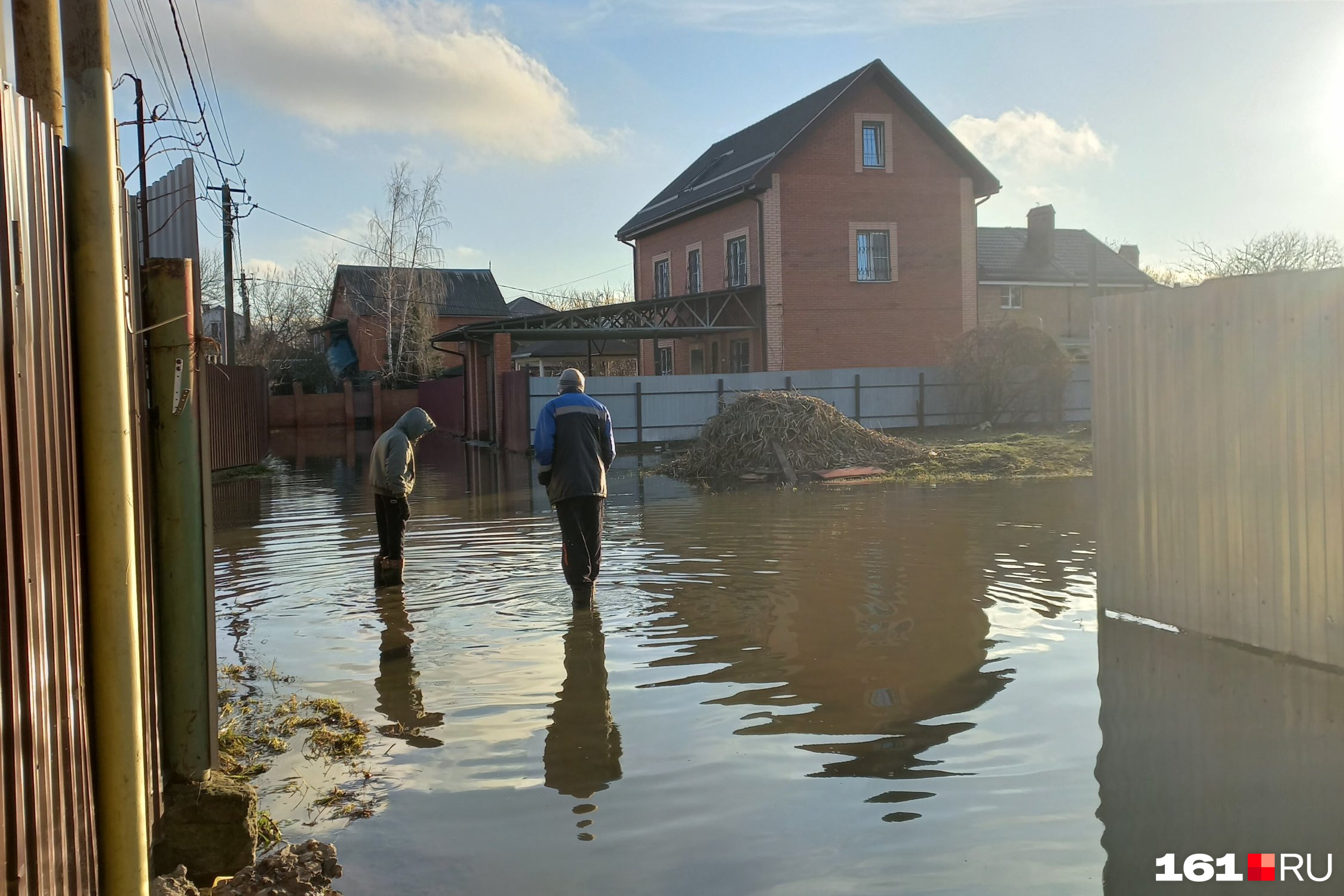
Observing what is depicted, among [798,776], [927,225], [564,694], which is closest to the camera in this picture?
[798,776]

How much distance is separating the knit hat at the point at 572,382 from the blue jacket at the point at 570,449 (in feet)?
0.51

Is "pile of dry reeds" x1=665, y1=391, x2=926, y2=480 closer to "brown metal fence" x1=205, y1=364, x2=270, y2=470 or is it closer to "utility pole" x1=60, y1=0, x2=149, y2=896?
"brown metal fence" x1=205, y1=364, x2=270, y2=470

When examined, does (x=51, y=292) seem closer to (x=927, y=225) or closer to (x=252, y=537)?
(x=252, y=537)

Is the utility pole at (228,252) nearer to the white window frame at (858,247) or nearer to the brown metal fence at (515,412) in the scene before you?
the brown metal fence at (515,412)

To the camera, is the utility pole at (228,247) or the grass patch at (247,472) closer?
the grass patch at (247,472)

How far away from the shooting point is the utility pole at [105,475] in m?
3.04

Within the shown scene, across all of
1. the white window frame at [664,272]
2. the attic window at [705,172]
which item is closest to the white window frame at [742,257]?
the white window frame at [664,272]

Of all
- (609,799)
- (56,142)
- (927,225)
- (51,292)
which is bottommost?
(609,799)

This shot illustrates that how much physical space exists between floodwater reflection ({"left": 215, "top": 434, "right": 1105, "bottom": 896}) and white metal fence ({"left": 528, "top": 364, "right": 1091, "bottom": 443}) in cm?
1464

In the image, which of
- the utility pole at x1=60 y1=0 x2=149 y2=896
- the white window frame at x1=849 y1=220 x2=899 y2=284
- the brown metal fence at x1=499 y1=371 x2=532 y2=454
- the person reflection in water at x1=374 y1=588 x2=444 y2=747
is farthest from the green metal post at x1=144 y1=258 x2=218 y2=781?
the white window frame at x1=849 y1=220 x2=899 y2=284

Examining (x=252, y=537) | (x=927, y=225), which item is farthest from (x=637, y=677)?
(x=927, y=225)

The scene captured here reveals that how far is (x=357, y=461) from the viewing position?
2719 cm

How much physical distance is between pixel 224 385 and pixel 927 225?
751 inches

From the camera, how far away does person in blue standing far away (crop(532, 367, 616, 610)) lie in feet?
27.3
